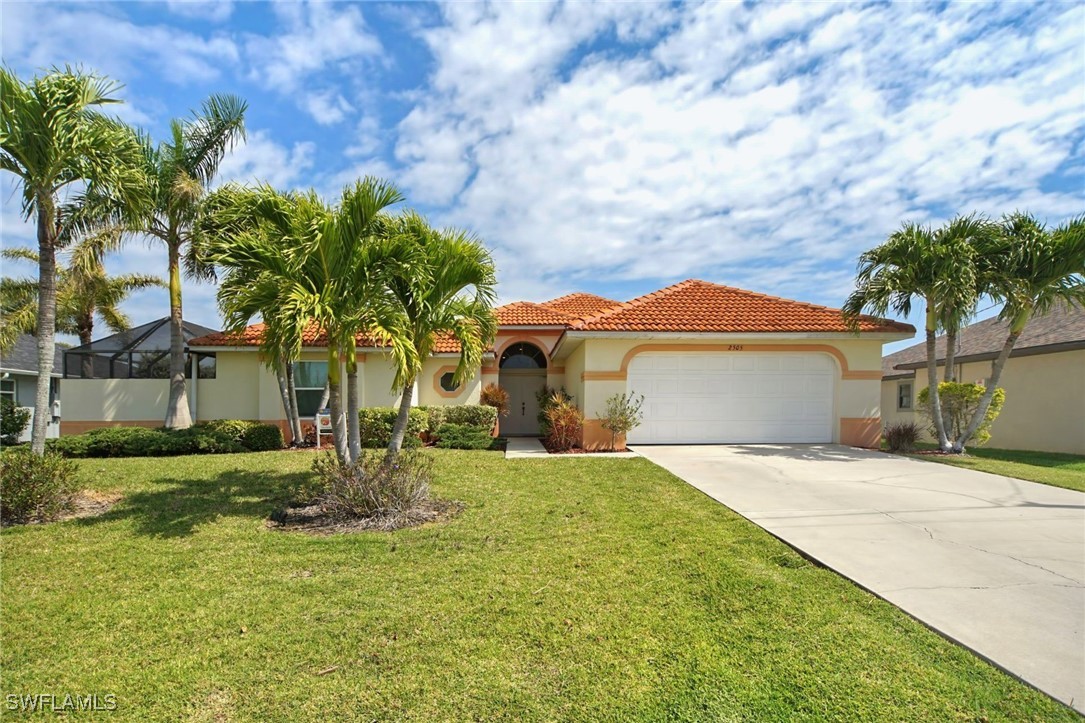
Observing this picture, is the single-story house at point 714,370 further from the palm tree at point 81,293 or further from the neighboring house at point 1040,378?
the neighboring house at point 1040,378

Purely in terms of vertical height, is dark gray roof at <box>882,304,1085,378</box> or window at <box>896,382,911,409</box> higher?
dark gray roof at <box>882,304,1085,378</box>

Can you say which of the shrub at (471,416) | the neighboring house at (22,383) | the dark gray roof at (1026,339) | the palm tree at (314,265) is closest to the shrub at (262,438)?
the shrub at (471,416)

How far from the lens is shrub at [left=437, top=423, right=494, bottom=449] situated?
1373 centimetres

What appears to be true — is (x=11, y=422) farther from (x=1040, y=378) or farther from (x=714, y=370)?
(x=1040, y=378)

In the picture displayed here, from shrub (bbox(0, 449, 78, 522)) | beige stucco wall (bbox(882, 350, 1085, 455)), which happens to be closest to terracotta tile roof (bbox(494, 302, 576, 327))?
shrub (bbox(0, 449, 78, 522))

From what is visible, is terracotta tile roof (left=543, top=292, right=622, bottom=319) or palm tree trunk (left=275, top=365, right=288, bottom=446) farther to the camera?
terracotta tile roof (left=543, top=292, right=622, bottom=319)

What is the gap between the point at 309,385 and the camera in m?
15.3

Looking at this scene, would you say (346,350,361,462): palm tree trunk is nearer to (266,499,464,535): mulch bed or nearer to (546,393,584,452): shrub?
(266,499,464,535): mulch bed

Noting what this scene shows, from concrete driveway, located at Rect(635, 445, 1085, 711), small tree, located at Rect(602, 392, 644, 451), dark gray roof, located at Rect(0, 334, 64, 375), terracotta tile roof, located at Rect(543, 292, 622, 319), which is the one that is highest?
terracotta tile roof, located at Rect(543, 292, 622, 319)

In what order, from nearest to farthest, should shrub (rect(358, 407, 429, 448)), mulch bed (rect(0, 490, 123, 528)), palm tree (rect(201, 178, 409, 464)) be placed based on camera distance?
palm tree (rect(201, 178, 409, 464)) < mulch bed (rect(0, 490, 123, 528)) < shrub (rect(358, 407, 429, 448))

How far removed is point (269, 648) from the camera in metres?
3.53

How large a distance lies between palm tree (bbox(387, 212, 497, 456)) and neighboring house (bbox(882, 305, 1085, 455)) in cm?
1508

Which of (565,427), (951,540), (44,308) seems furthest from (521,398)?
(951,540)

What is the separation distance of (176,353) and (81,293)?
4.64 m
